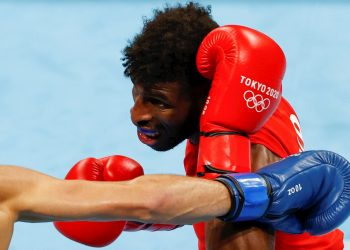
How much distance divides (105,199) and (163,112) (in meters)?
0.68

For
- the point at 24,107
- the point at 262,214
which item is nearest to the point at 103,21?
the point at 24,107

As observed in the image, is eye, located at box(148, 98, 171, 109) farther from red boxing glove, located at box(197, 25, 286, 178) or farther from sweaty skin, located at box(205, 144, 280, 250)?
sweaty skin, located at box(205, 144, 280, 250)

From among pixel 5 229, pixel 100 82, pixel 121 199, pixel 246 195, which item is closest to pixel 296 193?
pixel 246 195

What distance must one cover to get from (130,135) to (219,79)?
1894mm

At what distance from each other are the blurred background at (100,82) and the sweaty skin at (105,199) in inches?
60.1

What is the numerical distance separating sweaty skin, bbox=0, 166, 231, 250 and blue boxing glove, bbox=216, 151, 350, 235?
57 millimetres

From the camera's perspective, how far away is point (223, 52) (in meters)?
2.73

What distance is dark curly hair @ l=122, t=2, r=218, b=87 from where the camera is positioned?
274 cm

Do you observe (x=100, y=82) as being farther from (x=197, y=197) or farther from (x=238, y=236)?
(x=197, y=197)

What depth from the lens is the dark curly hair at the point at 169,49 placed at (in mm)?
→ 2744

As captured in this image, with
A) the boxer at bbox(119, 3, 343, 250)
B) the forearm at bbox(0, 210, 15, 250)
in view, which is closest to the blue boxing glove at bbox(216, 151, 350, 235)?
the boxer at bbox(119, 3, 343, 250)

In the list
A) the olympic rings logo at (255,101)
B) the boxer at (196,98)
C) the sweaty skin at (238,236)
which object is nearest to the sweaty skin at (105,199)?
the sweaty skin at (238,236)

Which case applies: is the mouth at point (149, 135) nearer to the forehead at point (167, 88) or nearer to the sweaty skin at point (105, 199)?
the forehead at point (167, 88)

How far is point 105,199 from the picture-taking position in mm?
2135
